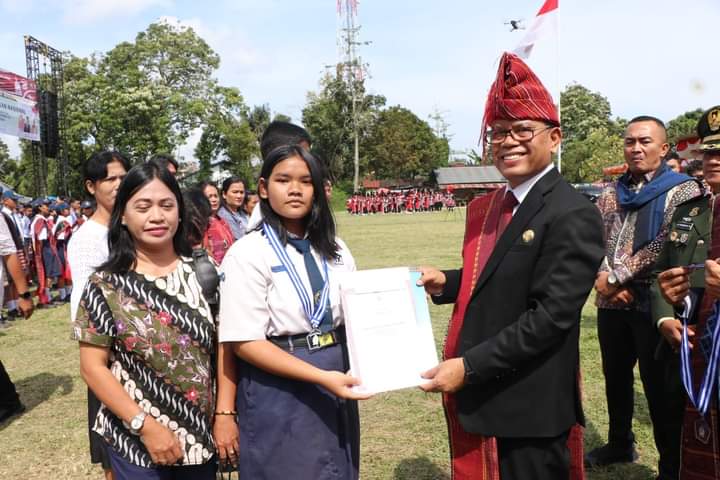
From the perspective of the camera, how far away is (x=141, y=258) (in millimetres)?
2172

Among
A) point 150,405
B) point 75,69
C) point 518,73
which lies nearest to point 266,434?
point 150,405

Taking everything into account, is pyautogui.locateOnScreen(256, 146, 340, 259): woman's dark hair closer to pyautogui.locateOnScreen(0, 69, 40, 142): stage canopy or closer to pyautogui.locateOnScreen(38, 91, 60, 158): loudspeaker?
pyautogui.locateOnScreen(0, 69, 40, 142): stage canopy

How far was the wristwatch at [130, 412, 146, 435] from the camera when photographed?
197 centimetres

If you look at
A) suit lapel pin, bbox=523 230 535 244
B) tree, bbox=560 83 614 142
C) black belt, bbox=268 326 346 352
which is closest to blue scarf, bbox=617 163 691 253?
suit lapel pin, bbox=523 230 535 244

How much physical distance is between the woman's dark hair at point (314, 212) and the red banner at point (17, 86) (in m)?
18.9

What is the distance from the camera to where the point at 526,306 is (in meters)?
1.94

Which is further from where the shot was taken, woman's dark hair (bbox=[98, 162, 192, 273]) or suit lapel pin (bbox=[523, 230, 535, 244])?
woman's dark hair (bbox=[98, 162, 192, 273])

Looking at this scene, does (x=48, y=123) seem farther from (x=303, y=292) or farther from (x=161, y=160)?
(x=303, y=292)

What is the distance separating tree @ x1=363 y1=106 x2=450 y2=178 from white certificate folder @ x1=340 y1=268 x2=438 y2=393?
1978 inches

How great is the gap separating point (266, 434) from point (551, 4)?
389 inches

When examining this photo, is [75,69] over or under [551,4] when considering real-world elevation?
over

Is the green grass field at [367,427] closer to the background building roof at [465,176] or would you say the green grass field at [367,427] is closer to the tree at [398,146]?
the background building roof at [465,176]

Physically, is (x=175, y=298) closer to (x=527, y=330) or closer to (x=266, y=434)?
(x=266, y=434)

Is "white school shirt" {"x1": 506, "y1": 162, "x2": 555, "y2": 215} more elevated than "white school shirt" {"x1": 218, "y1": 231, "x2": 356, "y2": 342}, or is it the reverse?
"white school shirt" {"x1": 506, "y1": 162, "x2": 555, "y2": 215}
